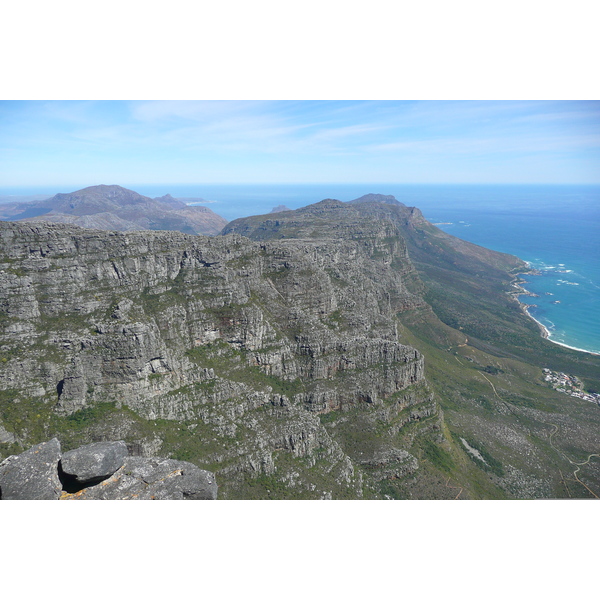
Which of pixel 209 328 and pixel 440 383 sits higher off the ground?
pixel 209 328

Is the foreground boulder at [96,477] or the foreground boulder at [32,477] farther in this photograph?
the foreground boulder at [96,477]

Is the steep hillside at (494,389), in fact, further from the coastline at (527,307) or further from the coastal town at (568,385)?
the coastline at (527,307)

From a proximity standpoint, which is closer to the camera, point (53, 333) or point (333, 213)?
point (53, 333)

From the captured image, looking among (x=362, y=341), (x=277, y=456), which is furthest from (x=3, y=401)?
(x=362, y=341)

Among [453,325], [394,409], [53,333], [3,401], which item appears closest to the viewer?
[3,401]

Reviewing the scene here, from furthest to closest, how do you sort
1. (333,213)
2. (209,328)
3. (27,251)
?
(333,213) → (209,328) → (27,251)

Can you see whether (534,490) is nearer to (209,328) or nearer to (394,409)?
(394,409)

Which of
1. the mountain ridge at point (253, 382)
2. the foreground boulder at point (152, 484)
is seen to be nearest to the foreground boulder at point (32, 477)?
the foreground boulder at point (152, 484)
